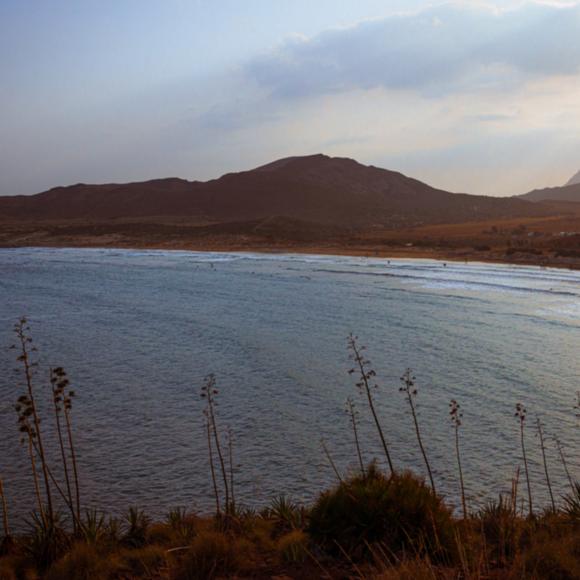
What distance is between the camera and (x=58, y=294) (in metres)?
33.8

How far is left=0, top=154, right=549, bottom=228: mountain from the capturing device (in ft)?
474

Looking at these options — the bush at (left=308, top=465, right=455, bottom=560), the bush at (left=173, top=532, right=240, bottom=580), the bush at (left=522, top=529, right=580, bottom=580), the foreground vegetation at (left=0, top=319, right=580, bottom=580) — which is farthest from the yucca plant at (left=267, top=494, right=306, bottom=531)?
the bush at (left=522, top=529, right=580, bottom=580)

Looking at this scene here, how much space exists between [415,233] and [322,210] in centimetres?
6164

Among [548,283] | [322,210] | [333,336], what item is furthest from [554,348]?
[322,210]

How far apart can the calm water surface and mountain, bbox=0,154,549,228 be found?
96607 millimetres

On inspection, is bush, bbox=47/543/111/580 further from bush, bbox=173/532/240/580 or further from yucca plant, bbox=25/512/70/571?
bush, bbox=173/532/240/580

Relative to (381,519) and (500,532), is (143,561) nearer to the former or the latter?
(381,519)

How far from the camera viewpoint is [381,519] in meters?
Result: 6.34

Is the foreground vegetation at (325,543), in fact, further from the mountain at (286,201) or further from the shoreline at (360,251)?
the mountain at (286,201)

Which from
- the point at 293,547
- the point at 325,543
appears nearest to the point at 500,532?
the point at 325,543

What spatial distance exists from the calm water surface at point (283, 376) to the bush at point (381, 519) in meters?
2.93

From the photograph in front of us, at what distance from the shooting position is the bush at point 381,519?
6.23 m

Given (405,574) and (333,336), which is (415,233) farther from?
(405,574)

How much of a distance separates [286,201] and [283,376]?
142 meters
